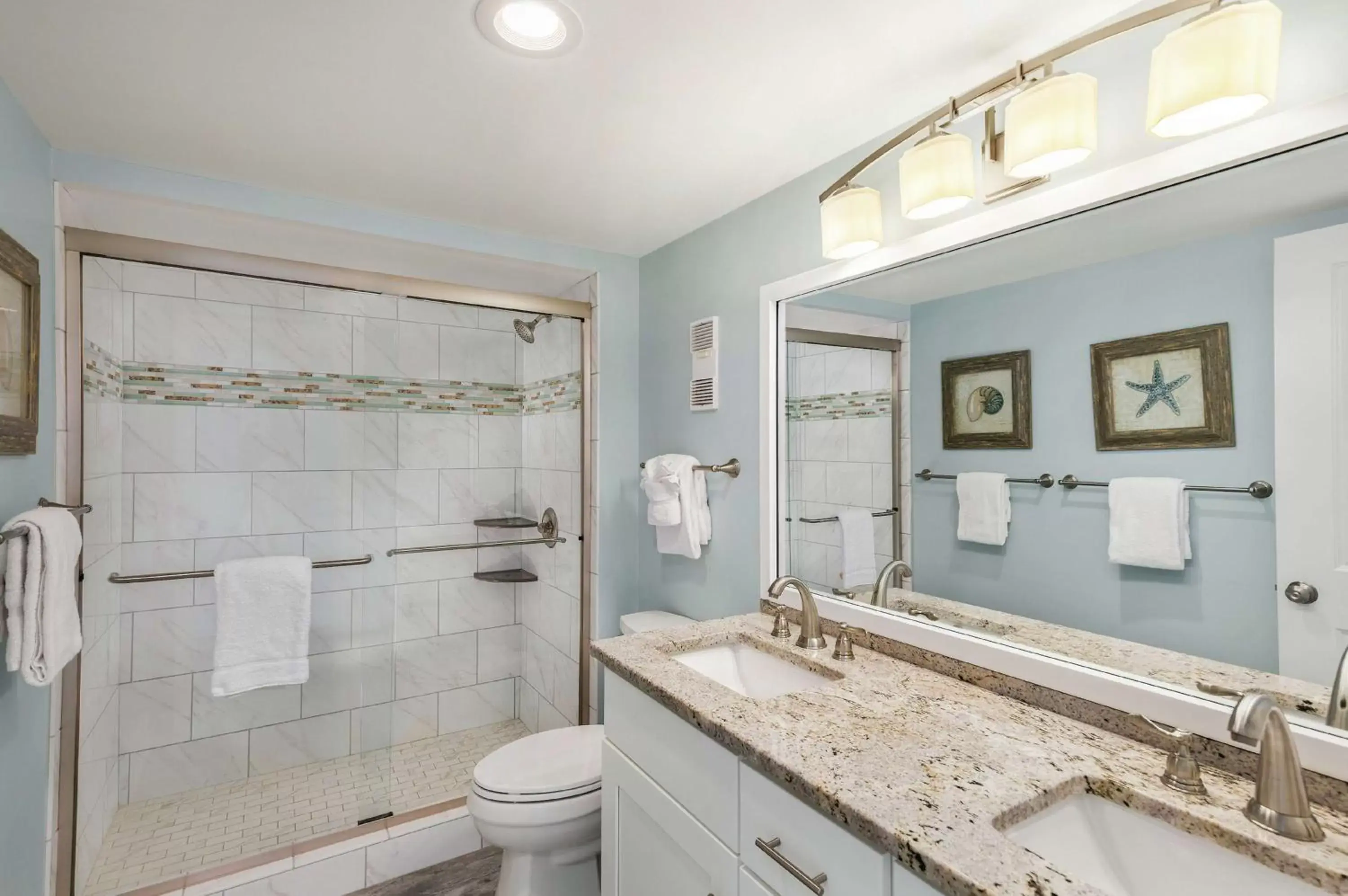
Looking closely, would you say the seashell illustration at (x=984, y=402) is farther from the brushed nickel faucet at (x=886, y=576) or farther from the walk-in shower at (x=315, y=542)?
the walk-in shower at (x=315, y=542)

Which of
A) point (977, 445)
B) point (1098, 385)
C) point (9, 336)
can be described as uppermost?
point (9, 336)

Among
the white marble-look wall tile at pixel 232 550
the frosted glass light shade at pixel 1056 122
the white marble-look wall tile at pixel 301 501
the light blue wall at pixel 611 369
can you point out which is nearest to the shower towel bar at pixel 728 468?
the light blue wall at pixel 611 369

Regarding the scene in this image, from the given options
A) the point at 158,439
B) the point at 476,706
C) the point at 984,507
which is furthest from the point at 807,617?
the point at 158,439

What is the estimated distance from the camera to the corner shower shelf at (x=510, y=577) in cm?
276

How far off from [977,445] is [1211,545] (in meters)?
0.46

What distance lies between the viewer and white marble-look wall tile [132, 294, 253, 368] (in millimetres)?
2133

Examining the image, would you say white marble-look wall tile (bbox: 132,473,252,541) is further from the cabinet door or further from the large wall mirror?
the large wall mirror

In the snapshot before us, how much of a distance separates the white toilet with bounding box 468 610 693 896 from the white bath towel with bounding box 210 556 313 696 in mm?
853

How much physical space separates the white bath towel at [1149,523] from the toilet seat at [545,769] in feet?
4.14

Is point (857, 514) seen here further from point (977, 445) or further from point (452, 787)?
point (452, 787)

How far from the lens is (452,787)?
7.77ft

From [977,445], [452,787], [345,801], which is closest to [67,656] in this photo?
[345,801]

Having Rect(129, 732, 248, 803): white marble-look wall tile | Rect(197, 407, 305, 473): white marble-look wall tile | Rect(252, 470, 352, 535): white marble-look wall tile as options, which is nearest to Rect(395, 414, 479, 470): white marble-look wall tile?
Rect(252, 470, 352, 535): white marble-look wall tile

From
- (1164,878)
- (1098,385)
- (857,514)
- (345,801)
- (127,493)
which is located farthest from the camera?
(345,801)
